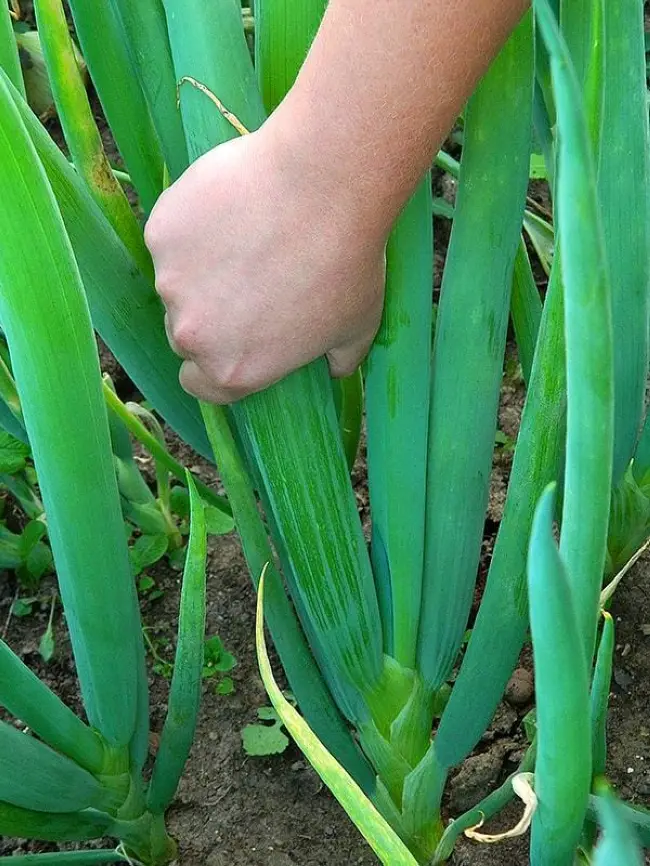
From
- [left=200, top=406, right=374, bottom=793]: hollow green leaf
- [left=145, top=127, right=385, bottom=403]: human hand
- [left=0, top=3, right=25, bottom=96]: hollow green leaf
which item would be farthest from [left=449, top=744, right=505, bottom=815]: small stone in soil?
[left=0, top=3, right=25, bottom=96]: hollow green leaf

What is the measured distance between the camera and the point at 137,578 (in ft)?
4.33

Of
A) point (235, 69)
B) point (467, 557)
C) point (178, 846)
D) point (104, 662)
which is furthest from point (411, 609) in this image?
point (235, 69)

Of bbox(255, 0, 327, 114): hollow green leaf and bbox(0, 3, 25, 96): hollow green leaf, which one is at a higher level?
bbox(0, 3, 25, 96): hollow green leaf

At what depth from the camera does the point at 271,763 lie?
1140 mm

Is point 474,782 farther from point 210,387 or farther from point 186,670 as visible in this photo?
point 210,387

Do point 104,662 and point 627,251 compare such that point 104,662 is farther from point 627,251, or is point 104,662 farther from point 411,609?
point 627,251

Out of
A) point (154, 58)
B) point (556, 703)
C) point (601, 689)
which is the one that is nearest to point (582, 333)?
point (556, 703)

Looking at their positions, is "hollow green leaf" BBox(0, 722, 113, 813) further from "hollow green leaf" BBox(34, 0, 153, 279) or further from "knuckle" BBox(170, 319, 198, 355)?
"hollow green leaf" BBox(34, 0, 153, 279)

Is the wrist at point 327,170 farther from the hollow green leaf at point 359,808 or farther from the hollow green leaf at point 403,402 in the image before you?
the hollow green leaf at point 359,808

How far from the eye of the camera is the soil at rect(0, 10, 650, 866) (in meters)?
1.05

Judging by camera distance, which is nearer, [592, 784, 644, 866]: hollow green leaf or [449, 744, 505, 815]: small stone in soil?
[592, 784, 644, 866]: hollow green leaf

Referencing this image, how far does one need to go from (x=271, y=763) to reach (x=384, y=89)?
0.77 m

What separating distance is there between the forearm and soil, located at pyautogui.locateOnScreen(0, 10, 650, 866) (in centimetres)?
66

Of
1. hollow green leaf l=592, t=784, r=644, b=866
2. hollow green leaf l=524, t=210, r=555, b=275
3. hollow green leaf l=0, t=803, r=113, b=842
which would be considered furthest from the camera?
hollow green leaf l=524, t=210, r=555, b=275
